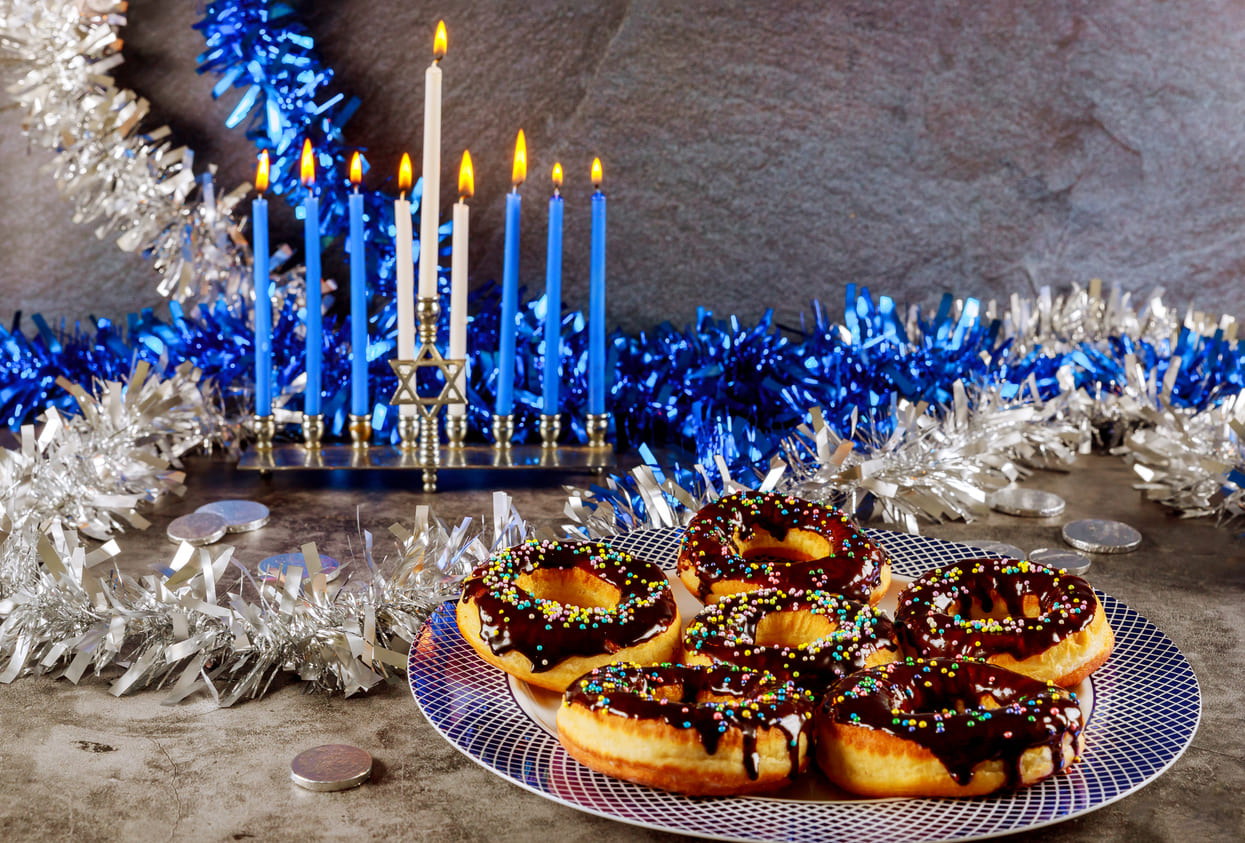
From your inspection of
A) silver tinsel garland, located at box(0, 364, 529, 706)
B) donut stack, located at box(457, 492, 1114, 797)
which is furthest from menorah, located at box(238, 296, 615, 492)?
donut stack, located at box(457, 492, 1114, 797)

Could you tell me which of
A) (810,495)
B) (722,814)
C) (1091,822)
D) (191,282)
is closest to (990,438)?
(810,495)

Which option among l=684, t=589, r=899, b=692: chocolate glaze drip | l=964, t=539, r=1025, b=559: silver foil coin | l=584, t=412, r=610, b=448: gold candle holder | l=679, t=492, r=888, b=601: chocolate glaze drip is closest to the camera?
l=684, t=589, r=899, b=692: chocolate glaze drip

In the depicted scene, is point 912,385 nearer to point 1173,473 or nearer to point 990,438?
point 990,438

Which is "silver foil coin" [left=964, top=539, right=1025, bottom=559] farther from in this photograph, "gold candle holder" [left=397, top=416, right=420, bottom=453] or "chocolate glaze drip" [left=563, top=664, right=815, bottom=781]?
"gold candle holder" [left=397, top=416, right=420, bottom=453]

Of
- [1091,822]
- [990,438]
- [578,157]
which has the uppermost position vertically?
[578,157]

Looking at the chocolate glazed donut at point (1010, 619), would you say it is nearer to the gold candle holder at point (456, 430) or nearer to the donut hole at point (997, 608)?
the donut hole at point (997, 608)

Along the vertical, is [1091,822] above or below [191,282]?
below
